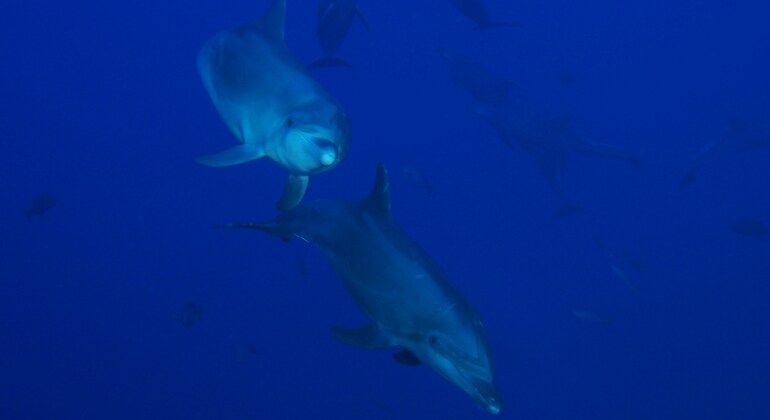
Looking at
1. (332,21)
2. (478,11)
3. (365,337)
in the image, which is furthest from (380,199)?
(478,11)

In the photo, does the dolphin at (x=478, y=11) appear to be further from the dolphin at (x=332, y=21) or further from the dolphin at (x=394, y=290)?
the dolphin at (x=394, y=290)

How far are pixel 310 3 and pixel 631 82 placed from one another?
1616cm

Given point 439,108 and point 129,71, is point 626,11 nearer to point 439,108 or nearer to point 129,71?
point 439,108

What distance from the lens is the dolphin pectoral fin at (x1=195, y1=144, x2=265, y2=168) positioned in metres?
2.07

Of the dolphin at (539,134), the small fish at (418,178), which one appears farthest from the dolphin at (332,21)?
the dolphin at (539,134)

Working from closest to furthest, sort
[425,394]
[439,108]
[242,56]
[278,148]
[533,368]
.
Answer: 1. [278,148]
2. [242,56]
3. [425,394]
4. [533,368]
5. [439,108]

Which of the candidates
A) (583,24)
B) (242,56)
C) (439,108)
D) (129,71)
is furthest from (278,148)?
(583,24)

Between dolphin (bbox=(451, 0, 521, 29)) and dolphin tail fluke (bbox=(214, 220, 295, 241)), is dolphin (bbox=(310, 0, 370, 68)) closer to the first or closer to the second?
dolphin (bbox=(451, 0, 521, 29))

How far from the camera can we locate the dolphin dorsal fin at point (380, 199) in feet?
7.89

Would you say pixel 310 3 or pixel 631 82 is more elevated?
pixel 310 3

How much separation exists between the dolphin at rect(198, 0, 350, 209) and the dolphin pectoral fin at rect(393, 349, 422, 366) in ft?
2.32

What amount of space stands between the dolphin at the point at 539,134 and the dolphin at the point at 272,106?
30.7 ft

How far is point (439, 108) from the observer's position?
26625 millimetres

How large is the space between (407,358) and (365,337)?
18cm
